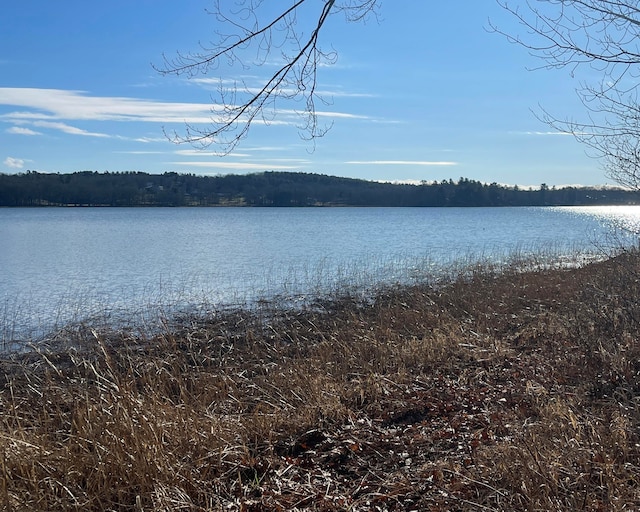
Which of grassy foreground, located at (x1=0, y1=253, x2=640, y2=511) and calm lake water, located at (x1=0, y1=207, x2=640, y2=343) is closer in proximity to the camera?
grassy foreground, located at (x1=0, y1=253, x2=640, y2=511)

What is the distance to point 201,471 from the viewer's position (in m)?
4.53

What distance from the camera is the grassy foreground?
13.4 ft

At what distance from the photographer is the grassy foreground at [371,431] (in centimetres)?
410

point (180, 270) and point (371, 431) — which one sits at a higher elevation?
point (371, 431)

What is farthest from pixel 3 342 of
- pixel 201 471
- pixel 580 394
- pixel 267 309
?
pixel 580 394

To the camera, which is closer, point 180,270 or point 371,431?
point 371,431

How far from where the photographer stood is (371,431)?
5723 millimetres

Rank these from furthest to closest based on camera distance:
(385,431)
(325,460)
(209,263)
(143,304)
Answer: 1. (209,263)
2. (143,304)
3. (385,431)
4. (325,460)

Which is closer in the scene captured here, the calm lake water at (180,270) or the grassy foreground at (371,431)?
the grassy foreground at (371,431)

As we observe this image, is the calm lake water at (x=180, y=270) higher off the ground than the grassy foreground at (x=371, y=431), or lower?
lower

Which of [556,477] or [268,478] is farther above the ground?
[556,477]

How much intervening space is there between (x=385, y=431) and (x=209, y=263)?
2180cm

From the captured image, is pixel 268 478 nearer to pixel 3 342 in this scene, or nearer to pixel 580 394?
pixel 580 394

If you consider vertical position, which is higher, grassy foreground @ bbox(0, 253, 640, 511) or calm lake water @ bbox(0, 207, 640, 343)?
grassy foreground @ bbox(0, 253, 640, 511)
